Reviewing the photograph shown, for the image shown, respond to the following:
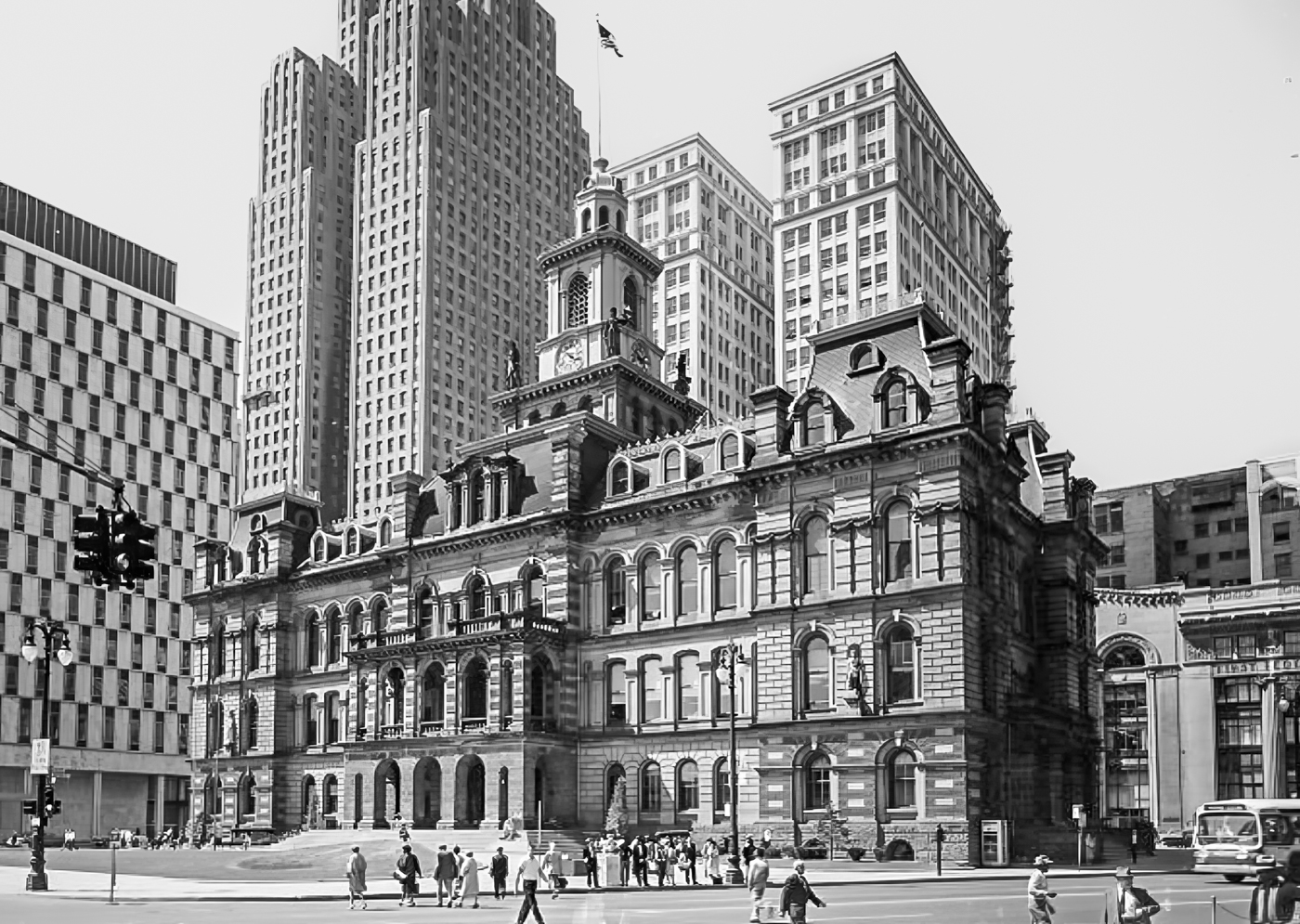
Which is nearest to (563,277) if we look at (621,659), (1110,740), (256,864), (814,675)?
(621,659)

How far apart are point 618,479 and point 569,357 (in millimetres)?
16399

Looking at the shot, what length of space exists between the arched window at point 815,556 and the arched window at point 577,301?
28.5m

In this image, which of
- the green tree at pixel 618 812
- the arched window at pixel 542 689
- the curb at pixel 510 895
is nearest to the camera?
the curb at pixel 510 895

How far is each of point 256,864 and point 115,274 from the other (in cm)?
7962

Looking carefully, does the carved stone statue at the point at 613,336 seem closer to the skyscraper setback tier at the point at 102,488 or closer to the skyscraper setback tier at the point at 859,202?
the skyscraper setback tier at the point at 102,488

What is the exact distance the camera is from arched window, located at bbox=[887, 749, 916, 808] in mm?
60750

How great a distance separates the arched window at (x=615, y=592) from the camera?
2854 inches

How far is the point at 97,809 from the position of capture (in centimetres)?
11769

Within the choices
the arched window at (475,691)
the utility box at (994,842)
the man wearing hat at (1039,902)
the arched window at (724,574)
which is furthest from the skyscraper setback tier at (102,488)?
the man wearing hat at (1039,902)

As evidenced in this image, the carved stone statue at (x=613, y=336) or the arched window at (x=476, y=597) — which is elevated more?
the carved stone statue at (x=613, y=336)

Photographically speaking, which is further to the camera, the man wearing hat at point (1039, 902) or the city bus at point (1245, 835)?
the city bus at point (1245, 835)

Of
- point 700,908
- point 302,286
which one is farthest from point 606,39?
point 302,286

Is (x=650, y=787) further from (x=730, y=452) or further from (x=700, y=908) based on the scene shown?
(x=700, y=908)

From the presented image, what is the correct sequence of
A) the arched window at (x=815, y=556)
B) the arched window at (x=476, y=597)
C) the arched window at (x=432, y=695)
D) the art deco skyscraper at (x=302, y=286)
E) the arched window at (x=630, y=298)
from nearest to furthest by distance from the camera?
the arched window at (x=815, y=556) < the arched window at (x=432, y=695) < the arched window at (x=476, y=597) < the arched window at (x=630, y=298) < the art deco skyscraper at (x=302, y=286)
